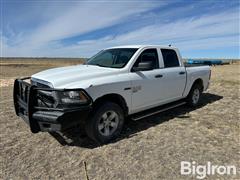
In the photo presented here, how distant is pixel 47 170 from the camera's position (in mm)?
3193

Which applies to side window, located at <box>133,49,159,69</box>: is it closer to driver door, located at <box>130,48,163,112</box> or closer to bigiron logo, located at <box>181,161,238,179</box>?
driver door, located at <box>130,48,163,112</box>

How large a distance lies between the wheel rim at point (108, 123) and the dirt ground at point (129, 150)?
0.84ft

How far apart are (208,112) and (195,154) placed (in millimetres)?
2762

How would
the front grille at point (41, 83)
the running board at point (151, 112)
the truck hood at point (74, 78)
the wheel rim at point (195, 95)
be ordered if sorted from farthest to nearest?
the wheel rim at point (195, 95) < the running board at point (151, 112) < the front grille at point (41, 83) < the truck hood at point (74, 78)

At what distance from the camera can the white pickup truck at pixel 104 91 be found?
352cm

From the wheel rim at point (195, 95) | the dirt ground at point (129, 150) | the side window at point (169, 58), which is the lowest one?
the dirt ground at point (129, 150)

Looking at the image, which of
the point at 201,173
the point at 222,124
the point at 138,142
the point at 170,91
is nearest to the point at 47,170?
the point at 138,142

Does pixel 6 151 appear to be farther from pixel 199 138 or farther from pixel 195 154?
pixel 199 138

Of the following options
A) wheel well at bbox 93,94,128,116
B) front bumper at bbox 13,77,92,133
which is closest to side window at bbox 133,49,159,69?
wheel well at bbox 93,94,128,116

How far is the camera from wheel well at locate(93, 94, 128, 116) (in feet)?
12.6

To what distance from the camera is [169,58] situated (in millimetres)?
5629

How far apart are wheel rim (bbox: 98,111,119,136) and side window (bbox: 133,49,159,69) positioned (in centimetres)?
122

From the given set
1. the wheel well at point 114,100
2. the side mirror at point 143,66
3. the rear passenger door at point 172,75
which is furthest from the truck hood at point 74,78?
the rear passenger door at point 172,75

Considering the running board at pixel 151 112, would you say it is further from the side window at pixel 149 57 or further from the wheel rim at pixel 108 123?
the side window at pixel 149 57
